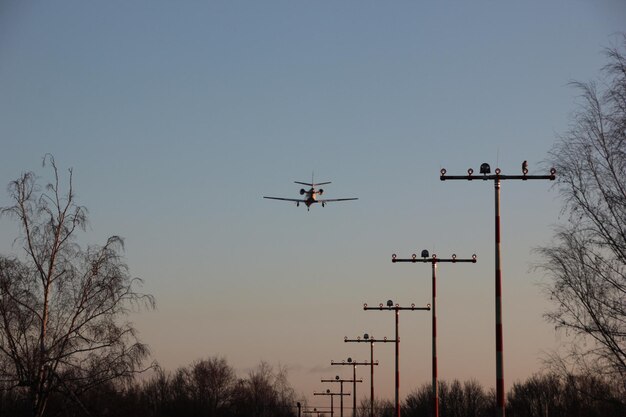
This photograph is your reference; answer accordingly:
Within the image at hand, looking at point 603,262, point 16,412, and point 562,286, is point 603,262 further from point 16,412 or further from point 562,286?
point 16,412

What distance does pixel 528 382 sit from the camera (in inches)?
5453

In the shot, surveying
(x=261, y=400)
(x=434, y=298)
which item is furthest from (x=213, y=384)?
(x=434, y=298)

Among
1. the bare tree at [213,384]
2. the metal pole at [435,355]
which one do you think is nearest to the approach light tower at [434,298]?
the metal pole at [435,355]

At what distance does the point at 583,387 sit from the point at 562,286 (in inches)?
198

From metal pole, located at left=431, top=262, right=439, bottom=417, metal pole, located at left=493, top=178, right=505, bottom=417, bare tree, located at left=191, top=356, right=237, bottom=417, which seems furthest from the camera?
bare tree, located at left=191, top=356, right=237, bottom=417

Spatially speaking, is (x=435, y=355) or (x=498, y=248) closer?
(x=498, y=248)

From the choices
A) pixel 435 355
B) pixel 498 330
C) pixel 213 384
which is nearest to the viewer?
pixel 498 330

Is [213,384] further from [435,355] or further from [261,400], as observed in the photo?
[435,355]

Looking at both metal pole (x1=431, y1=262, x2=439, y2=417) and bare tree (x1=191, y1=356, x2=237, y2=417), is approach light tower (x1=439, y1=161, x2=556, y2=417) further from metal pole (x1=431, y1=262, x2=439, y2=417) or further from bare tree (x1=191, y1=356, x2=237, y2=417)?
bare tree (x1=191, y1=356, x2=237, y2=417)

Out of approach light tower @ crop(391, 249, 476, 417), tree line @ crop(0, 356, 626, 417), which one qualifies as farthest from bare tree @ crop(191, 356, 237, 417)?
approach light tower @ crop(391, 249, 476, 417)

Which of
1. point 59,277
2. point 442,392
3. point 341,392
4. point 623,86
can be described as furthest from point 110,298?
point 442,392

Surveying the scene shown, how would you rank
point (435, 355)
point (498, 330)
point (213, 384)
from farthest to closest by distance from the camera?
point (213, 384), point (435, 355), point (498, 330)

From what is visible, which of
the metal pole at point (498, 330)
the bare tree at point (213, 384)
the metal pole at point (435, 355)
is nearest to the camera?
the metal pole at point (498, 330)

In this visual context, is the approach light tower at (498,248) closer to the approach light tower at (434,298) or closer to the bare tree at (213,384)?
the approach light tower at (434,298)
